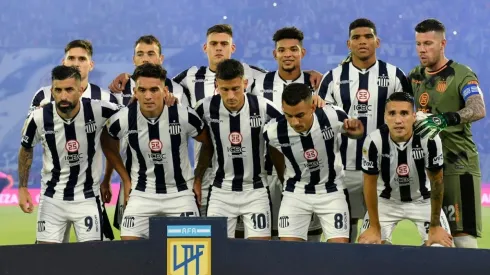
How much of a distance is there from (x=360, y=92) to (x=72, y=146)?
6.18 feet

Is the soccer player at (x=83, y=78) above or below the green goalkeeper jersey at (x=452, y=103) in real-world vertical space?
above


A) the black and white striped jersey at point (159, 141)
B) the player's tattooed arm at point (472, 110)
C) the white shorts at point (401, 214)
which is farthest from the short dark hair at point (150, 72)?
the player's tattooed arm at point (472, 110)

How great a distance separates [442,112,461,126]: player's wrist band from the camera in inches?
207

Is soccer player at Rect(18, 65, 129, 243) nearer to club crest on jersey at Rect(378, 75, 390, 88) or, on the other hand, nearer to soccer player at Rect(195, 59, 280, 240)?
soccer player at Rect(195, 59, 280, 240)

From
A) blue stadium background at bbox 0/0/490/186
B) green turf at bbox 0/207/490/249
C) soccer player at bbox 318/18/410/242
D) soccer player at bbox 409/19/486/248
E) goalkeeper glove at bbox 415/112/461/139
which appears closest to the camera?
goalkeeper glove at bbox 415/112/461/139

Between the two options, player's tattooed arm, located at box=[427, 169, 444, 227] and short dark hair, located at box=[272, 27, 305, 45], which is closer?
player's tattooed arm, located at box=[427, 169, 444, 227]

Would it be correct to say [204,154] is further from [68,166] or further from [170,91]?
[68,166]

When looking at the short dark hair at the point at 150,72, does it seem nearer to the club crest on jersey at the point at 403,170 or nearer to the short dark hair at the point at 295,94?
the short dark hair at the point at 295,94

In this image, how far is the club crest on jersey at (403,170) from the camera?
5473 mm

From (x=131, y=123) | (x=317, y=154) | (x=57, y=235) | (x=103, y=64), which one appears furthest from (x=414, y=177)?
(x=103, y=64)

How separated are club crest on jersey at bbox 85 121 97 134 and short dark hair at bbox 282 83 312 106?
1.25 m

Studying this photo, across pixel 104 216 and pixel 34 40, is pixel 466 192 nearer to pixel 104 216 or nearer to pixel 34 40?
pixel 104 216

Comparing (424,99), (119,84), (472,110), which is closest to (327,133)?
(424,99)

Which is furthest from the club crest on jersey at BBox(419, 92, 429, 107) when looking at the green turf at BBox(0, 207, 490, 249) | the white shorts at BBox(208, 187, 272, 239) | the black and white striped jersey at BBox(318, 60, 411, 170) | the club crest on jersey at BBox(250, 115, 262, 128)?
the green turf at BBox(0, 207, 490, 249)
